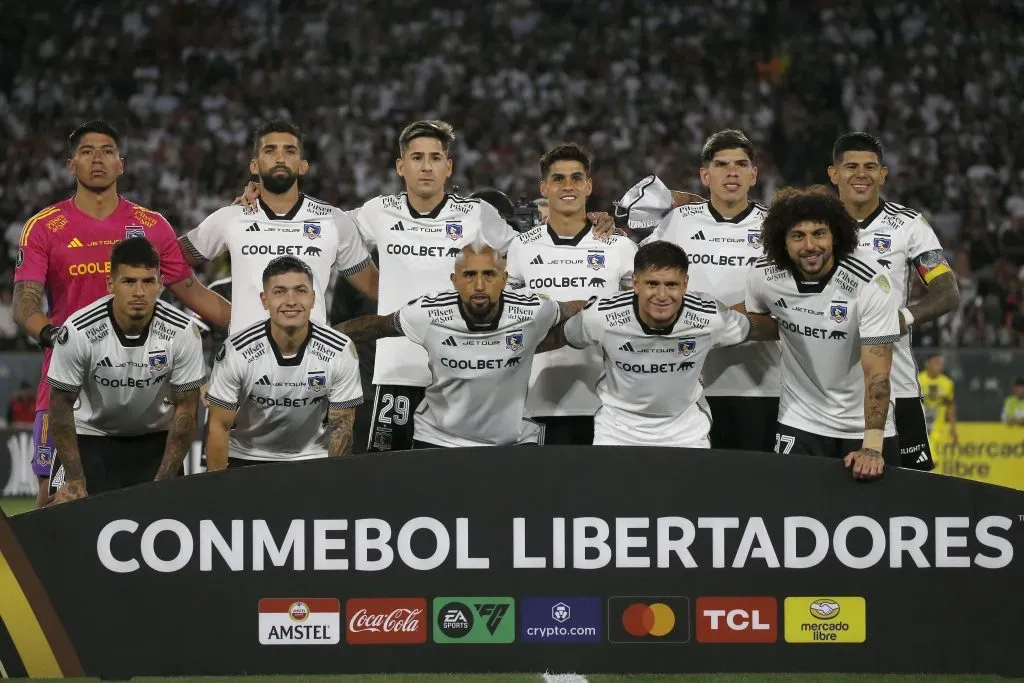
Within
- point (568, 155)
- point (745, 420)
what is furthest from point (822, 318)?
point (568, 155)

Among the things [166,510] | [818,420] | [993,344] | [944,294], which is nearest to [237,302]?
[166,510]

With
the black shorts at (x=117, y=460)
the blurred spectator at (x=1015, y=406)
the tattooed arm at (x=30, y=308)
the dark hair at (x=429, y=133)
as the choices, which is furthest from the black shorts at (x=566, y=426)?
the blurred spectator at (x=1015, y=406)

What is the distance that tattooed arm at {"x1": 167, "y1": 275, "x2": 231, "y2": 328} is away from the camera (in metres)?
6.73

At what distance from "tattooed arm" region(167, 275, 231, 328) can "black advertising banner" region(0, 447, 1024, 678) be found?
73.4 inches

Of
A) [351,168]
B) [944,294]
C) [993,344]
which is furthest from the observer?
[351,168]

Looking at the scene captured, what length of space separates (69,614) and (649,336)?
2.61m

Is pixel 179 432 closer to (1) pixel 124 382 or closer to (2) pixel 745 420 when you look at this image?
(1) pixel 124 382

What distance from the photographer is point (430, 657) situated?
507 cm

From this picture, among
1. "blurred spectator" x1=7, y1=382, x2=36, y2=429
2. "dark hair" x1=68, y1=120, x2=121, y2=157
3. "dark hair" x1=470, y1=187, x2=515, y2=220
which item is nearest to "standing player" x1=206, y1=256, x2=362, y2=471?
"dark hair" x1=68, y1=120, x2=121, y2=157

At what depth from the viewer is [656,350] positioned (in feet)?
18.9

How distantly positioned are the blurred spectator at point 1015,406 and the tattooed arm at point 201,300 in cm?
954

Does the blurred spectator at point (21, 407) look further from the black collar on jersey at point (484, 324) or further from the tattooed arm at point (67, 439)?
the black collar on jersey at point (484, 324)

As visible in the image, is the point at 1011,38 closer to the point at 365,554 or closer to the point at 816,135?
the point at 816,135

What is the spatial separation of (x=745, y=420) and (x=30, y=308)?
11.4 ft
